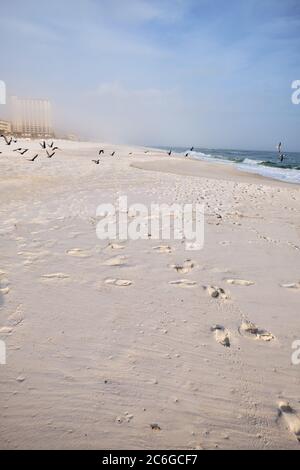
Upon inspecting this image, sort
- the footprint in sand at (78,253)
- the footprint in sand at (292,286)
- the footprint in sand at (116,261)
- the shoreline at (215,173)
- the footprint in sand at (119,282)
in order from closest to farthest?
the footprint in sand at (119,282) → the footprint in sand at (292,286) → the footprint in sand at (116,261) → the footprint in sand at (78,253) → the shoreline at (215,173)

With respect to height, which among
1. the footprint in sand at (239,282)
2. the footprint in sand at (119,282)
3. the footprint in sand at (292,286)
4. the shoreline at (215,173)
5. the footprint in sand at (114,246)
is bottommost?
the footprint in sand at (292,286)

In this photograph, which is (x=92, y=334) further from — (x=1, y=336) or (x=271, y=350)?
(x=271, y=350)

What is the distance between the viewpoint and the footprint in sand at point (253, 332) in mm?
3072

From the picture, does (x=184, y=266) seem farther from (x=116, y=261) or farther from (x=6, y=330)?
(x=6, y=330)

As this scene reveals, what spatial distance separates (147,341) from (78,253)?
245 cm

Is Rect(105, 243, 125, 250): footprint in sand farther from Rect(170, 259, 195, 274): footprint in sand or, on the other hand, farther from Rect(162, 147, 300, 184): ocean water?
Rect(162, 147, 300, 184): ocean water

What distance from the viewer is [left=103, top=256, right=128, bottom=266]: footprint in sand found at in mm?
4573

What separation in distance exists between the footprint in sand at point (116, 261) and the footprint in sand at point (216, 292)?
1.43 meters

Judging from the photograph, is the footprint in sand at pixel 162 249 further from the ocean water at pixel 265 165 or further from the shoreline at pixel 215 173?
the ocean water at pixel 265 165

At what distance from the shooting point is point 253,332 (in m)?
3.14

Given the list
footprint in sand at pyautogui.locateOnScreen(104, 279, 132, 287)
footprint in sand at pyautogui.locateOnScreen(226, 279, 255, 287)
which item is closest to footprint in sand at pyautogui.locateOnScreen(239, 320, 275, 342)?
footprint in sand at pyautogui.locateOnScreen(226, 279, 255, 287)

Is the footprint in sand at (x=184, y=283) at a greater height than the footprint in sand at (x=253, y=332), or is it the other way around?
the footprint in sand at (x=184, y=283)

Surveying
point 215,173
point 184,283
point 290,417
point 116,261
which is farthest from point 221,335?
point 215,173

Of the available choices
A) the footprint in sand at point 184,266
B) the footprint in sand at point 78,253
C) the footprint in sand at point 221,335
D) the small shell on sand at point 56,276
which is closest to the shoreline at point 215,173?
the footprint in sand at point 184,266
